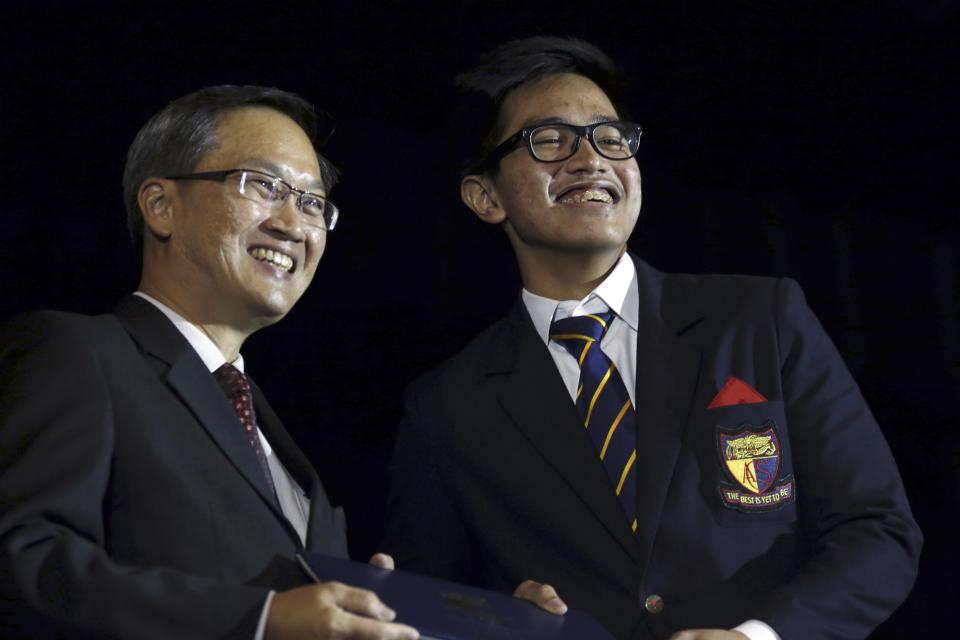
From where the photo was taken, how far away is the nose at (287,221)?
7.47 feet

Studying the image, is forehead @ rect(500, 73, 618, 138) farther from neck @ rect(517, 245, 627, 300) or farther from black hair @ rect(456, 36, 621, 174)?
neck @ rect(517, 245, 627, 300)

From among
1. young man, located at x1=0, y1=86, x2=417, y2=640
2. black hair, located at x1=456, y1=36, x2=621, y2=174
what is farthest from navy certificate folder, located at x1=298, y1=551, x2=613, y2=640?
black hair, located at x1=456, y1=36, x2=621, y2=174

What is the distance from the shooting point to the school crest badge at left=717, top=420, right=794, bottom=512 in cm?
211

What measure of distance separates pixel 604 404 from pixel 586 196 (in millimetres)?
478

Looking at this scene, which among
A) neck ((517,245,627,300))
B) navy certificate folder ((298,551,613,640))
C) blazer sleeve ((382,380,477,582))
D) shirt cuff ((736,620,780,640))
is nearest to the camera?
navy certificate folder ((298,551,613,640))

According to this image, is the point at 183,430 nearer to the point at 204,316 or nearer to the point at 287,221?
the point at 204,316

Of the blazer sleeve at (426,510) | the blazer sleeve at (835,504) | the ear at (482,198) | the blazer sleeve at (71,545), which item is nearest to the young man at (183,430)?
the blazer sleeve at (71,545)

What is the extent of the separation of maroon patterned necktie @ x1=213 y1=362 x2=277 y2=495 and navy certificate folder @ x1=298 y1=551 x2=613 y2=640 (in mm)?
339

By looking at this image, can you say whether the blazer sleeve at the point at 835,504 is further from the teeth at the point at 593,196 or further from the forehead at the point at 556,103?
the forehead at the point at 556,103

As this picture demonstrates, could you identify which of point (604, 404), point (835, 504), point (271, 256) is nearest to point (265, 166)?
point (271, 256)

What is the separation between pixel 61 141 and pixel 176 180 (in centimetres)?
86

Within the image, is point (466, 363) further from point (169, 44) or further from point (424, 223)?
point (169, 44)

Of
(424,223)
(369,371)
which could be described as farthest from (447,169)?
(369,371)

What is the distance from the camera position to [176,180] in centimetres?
231
